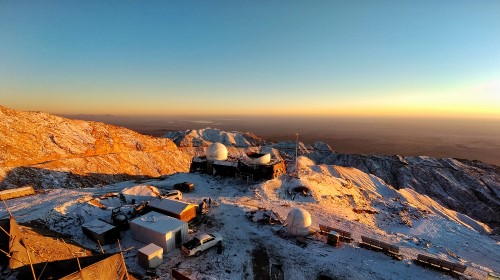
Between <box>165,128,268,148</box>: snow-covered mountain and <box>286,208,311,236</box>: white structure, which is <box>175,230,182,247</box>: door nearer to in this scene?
<box>286,208,311,236</box>: white structure

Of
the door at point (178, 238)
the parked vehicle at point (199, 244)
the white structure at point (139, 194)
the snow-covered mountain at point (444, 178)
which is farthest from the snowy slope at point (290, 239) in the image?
the snow-covered mountain at point (444, 178)

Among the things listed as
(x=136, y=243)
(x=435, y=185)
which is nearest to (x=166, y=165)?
(x=136, y=243)

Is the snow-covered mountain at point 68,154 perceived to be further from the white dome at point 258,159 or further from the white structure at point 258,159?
the white dome at point 258,159

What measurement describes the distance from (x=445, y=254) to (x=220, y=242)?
22652 millimetres

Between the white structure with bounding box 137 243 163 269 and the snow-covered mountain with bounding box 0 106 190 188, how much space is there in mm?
35498

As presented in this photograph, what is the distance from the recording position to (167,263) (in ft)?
63.2

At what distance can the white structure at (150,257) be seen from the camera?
1827cm

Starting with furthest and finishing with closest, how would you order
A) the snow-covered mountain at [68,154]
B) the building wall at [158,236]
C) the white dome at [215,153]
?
the white dome at [215,153]
the snow-covered mountain at [68,154]
the building wall at [158,236]

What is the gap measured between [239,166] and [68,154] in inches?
1498

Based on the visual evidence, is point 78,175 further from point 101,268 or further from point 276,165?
point 101,268

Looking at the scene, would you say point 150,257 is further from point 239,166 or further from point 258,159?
point 258,159

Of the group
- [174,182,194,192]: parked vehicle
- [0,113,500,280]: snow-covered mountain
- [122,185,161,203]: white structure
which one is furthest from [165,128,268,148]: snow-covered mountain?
[122,185,161,203]: white structure

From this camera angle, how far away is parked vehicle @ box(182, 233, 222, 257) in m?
20.1

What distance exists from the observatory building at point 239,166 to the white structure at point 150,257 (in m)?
24.8
